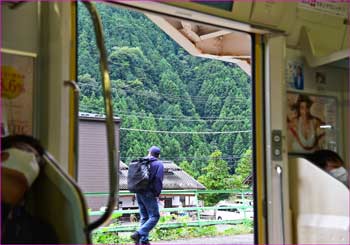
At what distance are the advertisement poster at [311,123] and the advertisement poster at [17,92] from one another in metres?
1.75

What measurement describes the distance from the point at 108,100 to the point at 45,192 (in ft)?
1.45

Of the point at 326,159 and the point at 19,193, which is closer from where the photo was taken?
the point at 19,193

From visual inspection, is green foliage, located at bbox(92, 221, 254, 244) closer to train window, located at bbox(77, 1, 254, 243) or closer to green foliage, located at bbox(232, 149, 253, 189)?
train window, located at bbox(77, 1, 254, 243)

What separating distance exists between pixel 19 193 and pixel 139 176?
4761 mm

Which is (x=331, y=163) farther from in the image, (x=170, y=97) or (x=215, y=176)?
(x=170, y=97)

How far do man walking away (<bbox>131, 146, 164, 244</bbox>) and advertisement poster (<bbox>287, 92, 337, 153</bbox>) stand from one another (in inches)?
132

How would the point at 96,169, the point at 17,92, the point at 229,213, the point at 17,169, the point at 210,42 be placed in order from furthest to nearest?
the point at 229,213, the point at 96,169, the point at 210,42, the point at 17,92, the point at 17,169

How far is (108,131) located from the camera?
6.23 ft

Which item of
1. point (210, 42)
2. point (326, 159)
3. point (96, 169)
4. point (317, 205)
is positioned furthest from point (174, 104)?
point (317, 205)

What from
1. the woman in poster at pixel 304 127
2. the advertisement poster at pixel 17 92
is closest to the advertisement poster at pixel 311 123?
the woman in poster at pixel 304 127

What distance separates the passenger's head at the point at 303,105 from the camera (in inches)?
131

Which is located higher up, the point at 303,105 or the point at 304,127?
the point at 303,105

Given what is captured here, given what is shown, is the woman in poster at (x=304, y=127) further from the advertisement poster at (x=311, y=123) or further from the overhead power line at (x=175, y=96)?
the overhead power line at (x=175, y=96)

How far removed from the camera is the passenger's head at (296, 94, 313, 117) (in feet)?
10.9
